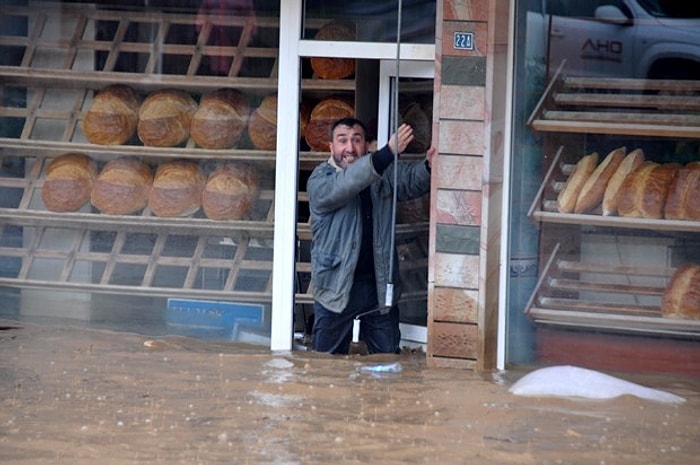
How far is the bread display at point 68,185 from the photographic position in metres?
9.27

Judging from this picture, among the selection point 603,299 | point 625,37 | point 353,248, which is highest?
point 625,37

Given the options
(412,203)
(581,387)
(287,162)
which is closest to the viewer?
(581,387)

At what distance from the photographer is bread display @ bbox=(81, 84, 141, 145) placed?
30.1ft

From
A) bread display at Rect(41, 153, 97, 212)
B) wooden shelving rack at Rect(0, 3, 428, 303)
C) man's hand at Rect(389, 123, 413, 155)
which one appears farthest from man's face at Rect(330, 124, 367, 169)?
bread display at Rect(41, 153, 97, 212)

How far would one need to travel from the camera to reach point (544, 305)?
8297 mm

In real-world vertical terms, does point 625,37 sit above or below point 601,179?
above

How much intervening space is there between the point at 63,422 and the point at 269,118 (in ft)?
10.4

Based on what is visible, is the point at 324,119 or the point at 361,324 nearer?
the point at 361,324

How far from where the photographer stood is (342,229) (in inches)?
323

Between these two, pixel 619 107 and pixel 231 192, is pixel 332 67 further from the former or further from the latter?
pixel 619 107

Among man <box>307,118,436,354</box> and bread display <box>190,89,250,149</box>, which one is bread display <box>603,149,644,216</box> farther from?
bread display <box>190,89,250,149</box>

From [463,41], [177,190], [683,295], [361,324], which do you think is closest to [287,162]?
[177,190]

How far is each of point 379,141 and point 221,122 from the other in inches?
44.3

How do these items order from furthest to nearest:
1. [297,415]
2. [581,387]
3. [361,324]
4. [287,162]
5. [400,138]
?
[287,162] < [361,324] < [400,138] < [581,387] < [297,415]
